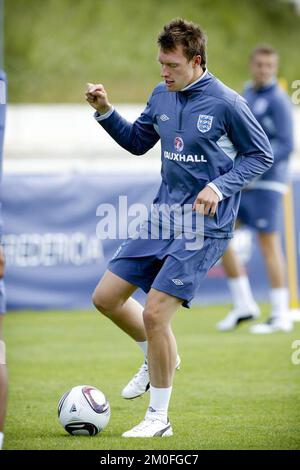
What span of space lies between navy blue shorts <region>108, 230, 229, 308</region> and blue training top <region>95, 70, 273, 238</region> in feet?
0.43

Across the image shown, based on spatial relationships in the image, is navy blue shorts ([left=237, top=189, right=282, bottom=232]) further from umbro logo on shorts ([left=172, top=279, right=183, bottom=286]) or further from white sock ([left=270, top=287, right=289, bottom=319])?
umbro logo on shorts ([left=172, top=279, right=183, bottom=286])

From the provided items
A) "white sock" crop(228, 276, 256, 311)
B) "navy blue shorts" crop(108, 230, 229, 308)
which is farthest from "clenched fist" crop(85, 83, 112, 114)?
"white sock" crop(228, 276, 256, 311)

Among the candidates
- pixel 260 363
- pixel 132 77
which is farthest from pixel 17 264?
pixel 132 77

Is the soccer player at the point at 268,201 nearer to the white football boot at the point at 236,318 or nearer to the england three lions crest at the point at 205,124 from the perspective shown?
the white football boot at the point at 236,318

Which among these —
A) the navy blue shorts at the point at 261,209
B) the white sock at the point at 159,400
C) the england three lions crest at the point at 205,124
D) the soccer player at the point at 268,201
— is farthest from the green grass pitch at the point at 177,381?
the england three lions crest at the point at 205,124

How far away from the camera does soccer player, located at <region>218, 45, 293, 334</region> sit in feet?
32.9

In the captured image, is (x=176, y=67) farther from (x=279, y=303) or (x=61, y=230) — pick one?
(x=61, y=230)

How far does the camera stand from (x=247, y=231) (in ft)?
39.6

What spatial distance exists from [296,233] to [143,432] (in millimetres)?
7028

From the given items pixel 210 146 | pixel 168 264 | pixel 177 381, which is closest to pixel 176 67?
pixel 210 146

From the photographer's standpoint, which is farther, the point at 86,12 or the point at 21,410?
the point at 86,12

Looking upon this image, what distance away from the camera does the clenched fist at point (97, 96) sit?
5793 mm

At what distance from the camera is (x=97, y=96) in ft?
19.1

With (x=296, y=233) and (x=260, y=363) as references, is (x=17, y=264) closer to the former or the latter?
(x=296, y=233)
